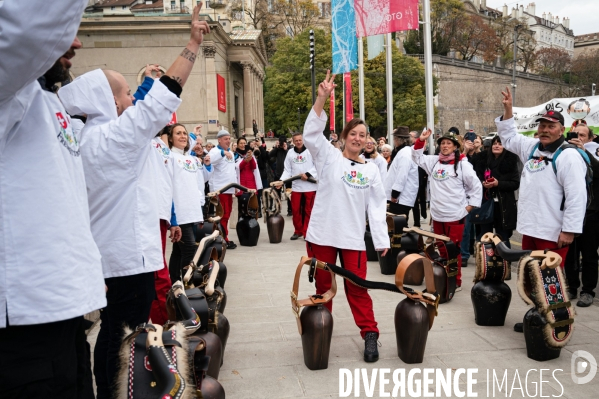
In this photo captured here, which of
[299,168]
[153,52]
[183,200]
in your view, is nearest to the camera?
[183,200]

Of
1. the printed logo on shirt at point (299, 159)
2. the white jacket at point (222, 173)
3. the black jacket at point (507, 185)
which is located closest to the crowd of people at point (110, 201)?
the black jacket at point (507, 185)

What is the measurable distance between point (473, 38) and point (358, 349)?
85.2 metres

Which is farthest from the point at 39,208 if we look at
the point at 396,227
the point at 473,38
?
the point at 473,38

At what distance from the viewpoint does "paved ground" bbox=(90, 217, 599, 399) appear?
4188 millimetres

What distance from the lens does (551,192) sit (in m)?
5.40

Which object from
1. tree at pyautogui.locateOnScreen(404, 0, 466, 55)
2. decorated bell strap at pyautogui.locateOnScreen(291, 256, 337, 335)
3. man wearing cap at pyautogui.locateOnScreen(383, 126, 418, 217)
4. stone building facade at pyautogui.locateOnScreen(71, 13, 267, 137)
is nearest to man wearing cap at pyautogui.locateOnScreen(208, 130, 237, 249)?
man wearing cap at pyautogui.locateOnScreen(383, 126, 418, 217)

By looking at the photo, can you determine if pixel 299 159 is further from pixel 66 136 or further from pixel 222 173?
pixel 66 136

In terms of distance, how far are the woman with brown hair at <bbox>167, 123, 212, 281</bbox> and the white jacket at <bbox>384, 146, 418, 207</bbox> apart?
382cm

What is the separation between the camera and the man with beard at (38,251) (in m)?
1.76

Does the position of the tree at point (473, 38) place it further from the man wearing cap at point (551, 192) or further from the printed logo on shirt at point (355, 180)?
the printed logo on shirt at point (355, 180)

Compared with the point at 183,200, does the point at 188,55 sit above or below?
above

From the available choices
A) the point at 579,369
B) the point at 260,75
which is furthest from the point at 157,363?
the point at 260,75

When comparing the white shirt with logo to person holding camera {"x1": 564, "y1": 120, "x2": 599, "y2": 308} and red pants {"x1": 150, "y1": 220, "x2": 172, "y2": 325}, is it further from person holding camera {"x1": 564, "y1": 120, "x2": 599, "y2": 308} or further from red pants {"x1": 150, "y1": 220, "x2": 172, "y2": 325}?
person holding camera {"x1": 564, "y1": 120, "x2": 599, "y2": 308}

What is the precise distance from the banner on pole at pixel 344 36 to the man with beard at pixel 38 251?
15.4m
